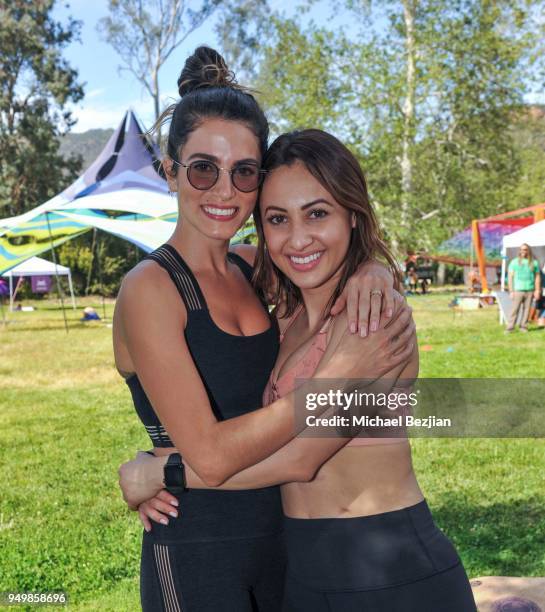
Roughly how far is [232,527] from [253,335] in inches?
22.1

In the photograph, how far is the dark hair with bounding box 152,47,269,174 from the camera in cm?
222

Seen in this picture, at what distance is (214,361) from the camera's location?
2055 mm

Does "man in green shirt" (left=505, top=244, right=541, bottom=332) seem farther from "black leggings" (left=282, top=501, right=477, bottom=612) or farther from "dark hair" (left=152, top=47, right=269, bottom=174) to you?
"black leggings" (left=282, top=501, right=477, bottom=612)

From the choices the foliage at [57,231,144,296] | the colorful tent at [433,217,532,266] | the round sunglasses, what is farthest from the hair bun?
the foliage at [57,231,144,296]

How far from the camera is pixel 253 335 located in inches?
87.0

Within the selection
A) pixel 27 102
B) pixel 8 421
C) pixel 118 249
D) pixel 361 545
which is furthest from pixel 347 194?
pixel 27 102

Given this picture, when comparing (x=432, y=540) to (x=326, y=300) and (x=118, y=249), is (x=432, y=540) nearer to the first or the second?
(x=326, y=300)

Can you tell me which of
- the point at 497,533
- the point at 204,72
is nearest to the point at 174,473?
the point at 204,72

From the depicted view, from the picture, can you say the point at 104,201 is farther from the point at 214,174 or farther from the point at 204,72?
the point at 214,174

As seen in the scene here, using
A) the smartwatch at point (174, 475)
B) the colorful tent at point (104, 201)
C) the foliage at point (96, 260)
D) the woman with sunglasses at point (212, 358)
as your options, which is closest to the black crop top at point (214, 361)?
the woman with sunglasses at point (212, 358)

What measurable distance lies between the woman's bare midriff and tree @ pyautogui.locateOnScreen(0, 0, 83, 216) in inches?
1489

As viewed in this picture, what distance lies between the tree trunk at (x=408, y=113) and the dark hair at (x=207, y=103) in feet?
95.7

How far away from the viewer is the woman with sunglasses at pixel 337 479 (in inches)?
73.3

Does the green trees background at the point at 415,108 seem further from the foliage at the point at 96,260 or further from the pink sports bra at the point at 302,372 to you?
the pink sports bra at the point at 302,372
